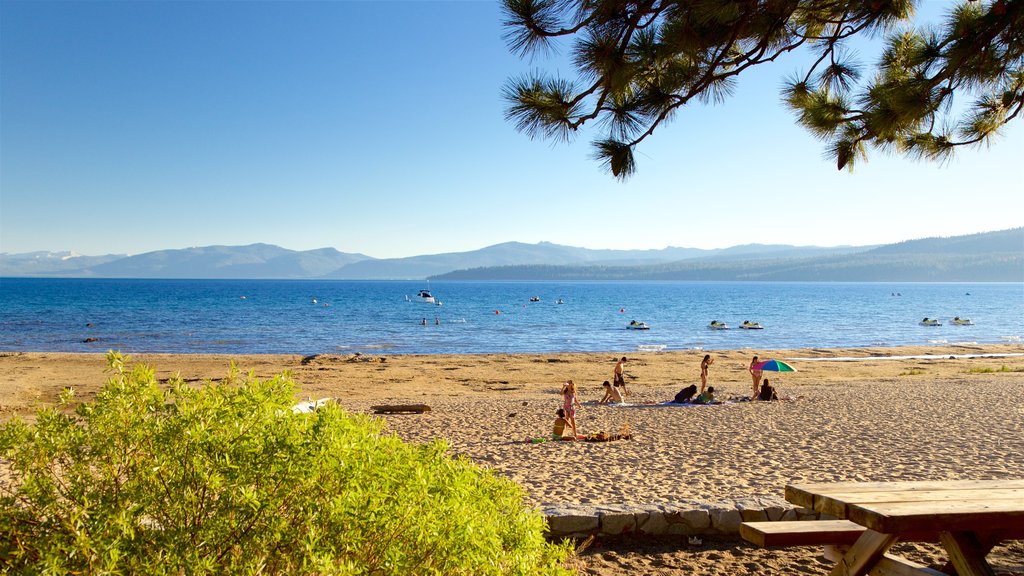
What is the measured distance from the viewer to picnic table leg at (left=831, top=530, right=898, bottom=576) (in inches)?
138

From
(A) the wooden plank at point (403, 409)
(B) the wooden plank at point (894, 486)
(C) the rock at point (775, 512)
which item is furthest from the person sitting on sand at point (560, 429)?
(B) the wooden plank at point (894, 486)

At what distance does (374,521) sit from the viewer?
246 cm

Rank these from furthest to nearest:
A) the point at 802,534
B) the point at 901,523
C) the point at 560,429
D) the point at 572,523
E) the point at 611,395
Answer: the point at 611,395 → the point at 560,429 → the point at 572,523 → the point at 802,534 → the point at 901,523

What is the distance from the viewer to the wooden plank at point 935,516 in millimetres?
3066

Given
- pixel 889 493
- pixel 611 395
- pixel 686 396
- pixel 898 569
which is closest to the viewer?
pixel 889 493

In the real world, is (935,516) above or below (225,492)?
below

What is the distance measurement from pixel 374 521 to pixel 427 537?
21 cm

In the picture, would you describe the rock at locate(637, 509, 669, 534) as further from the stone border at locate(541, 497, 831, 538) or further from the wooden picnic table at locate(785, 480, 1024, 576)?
the wooden picnic table at locate(785, 480, 1024, 576)

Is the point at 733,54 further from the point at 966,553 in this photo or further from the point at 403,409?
the point at 403,409

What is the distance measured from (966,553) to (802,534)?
2.54ft

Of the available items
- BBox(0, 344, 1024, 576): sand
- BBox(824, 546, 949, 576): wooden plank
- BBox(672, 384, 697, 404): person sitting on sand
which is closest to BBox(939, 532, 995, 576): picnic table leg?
BBox(824, 546, 949, 576): wooden plank

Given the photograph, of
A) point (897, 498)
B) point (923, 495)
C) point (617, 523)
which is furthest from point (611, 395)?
point (897, 498)

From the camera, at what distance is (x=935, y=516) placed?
311 centimetres

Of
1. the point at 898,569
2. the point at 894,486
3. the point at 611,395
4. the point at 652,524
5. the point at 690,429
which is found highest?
the point at 894,486
